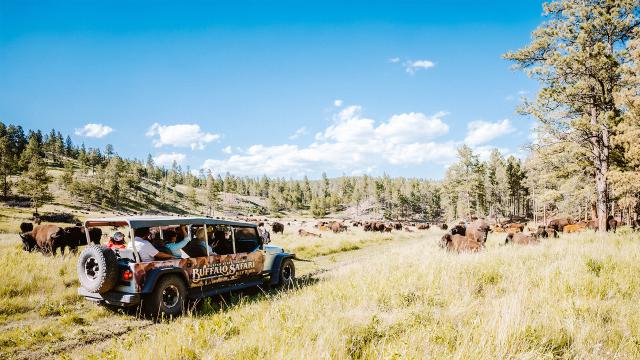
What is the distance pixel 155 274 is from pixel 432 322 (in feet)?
17.0

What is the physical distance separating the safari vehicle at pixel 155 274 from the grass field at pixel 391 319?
0.48 meters

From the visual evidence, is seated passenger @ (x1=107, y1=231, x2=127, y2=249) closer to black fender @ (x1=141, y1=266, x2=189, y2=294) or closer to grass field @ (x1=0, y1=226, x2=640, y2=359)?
grass field @ (x1=0, y1=226, x2=640, y2=359)

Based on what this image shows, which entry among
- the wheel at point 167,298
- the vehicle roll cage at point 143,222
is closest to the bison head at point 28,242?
the vehicle roll cage at point 143,222

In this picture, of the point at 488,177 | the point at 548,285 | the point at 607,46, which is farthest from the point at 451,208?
the point at 548,285

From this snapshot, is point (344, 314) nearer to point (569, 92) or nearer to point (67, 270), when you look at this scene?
point (67, 270)

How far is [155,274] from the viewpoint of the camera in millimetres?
6961

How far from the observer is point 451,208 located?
267ft

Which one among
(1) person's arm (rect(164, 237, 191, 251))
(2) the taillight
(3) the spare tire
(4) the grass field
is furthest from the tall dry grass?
(1) person's arm (rect(164, 237, 191, 251))

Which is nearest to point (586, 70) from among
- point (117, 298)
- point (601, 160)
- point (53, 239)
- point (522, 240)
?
point (601, 160)

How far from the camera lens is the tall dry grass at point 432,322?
4.08 meters

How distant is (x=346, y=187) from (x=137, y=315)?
167517mm

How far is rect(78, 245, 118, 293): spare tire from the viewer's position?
22.2 ft

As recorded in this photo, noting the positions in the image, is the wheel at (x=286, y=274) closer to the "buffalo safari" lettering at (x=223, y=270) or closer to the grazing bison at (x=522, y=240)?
the "buffalo safari" lettering at (x=223, y=270)

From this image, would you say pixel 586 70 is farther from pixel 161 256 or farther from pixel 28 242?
pixel 28 242
